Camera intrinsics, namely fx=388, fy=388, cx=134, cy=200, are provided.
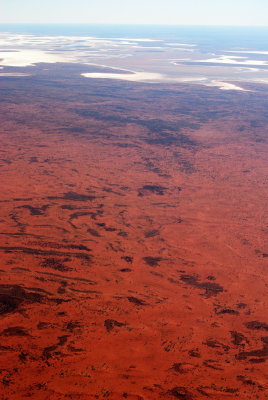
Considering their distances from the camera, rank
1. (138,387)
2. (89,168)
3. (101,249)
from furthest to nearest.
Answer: (89,168) < (101,249) < (138,387)

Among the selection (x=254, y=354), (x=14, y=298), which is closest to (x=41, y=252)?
(x=14, y=298)

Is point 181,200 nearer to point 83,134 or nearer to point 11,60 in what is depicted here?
point 83,134

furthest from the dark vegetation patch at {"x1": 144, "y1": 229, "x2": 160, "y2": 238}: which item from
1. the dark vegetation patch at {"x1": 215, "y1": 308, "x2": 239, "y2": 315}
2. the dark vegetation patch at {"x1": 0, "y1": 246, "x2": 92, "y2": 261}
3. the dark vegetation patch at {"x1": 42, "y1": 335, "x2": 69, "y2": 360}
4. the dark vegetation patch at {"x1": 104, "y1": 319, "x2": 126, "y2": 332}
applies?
the dark vegetation patch at {"x1": 42, "y1": 335, "x2": 69, "y2": 360}

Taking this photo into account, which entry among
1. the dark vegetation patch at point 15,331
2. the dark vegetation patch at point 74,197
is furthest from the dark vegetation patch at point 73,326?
the dark vegetation patch at point 74,197

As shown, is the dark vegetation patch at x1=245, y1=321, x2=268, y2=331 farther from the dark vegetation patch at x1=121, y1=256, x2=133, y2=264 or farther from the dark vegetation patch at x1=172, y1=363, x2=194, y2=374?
the dark vegetation patch at x1=121, y1=256, x2=133, y2=264

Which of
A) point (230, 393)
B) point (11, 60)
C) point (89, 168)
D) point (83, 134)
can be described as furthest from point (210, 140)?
point (11, 60)

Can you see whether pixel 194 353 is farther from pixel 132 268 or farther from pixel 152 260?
pixel 152 260

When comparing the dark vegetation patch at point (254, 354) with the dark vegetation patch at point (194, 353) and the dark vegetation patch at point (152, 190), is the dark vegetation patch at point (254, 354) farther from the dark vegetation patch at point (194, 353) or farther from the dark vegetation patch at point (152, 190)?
the dark vegetation patch at point (152, 190)
